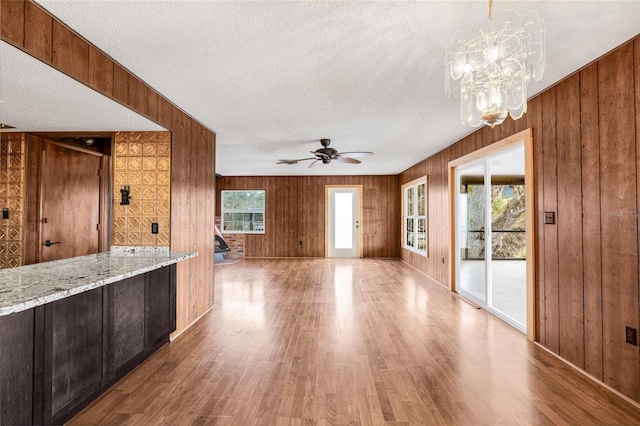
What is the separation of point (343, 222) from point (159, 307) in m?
6.52

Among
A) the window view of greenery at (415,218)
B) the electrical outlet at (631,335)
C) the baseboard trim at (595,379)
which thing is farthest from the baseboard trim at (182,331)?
the window view of greenery at (415,218)

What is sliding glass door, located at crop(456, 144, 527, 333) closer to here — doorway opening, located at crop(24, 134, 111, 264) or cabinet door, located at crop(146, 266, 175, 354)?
cabinet door, located at crop(146, 266, 175, 354)

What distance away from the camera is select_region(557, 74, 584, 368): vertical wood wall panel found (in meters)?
2.48

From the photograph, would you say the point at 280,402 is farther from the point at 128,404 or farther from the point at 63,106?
the point at 63,106

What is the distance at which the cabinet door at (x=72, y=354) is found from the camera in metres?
1.68

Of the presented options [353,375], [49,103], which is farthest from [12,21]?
[353,375]

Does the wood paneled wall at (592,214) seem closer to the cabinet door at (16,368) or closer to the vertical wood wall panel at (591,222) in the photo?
the vertical wood wall panel at (591,222)

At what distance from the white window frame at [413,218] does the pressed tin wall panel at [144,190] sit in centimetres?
510

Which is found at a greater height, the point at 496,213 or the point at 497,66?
the point at 497,66

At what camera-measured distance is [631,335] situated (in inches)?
80.8

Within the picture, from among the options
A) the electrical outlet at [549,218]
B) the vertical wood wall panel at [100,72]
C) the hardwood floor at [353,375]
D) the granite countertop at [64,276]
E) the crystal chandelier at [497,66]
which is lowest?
the hardwood floor at [353,375]

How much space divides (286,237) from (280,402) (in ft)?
22.8

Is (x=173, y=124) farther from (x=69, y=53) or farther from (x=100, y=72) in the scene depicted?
(x=69, y=53)

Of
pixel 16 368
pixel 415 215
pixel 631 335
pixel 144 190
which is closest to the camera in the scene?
pixel 16 368
